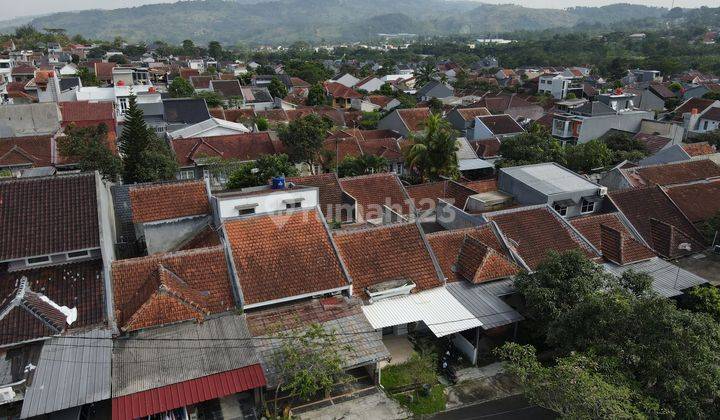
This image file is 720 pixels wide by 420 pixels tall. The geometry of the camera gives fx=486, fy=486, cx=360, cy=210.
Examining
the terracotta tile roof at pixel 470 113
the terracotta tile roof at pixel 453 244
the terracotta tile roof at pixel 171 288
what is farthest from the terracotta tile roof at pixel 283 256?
the terracotta tile roof at pixel 470 113

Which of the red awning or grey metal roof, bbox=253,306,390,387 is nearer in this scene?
the red awning

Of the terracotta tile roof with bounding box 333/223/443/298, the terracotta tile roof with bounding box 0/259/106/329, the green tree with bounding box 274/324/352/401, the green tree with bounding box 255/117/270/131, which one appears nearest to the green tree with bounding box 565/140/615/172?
the terracotta tile roof with bounding box 333/223/443/298

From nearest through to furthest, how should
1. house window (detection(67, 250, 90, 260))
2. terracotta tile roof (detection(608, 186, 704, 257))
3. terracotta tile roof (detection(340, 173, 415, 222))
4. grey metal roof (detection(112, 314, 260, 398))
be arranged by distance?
grey metal roof (detection(112, 314, 260, 398))
house window (detection(67, 250, 90, 260))
terracotta tile roof (detection(608, 186, 704, 257))
terracotta tile roof (detection(340, 173, 415, 222))

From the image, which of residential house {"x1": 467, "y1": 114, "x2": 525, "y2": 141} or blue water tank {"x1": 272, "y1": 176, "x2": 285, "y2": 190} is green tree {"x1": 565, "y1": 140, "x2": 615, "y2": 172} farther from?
blue water tank {"x1": 272, "y1": 176, "x2": 285, "y2": 190}

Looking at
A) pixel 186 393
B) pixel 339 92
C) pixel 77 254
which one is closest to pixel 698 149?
pixel 186 393

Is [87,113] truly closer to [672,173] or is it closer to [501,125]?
[501,125]

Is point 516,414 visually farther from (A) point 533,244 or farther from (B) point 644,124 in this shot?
(B) point 644,124
